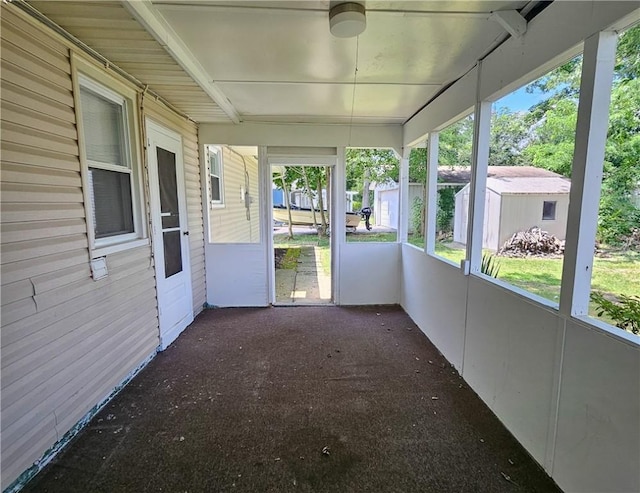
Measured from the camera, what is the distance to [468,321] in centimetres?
254

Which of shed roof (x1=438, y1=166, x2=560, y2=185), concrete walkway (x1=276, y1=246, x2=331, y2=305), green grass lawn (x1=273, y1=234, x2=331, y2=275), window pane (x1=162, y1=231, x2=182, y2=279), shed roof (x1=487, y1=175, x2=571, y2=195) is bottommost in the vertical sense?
concrete walkway (x1=276, y1=246, x2=331, y2=305)

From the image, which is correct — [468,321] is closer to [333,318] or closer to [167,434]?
[333,318]

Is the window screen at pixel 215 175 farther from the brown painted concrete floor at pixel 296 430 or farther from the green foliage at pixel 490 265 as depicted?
the green foliage at pixel 490 265

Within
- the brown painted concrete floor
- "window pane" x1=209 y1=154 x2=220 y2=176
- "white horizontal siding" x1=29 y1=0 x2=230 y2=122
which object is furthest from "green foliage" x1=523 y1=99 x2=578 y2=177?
"window pane" x1=209 y1=154 x2=220 y2=176

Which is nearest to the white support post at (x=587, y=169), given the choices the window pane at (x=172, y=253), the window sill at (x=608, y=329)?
the window sill at (x=608, y=329)

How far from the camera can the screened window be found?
228 centimetres

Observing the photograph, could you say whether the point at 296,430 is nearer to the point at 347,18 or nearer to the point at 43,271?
the point at 43,271

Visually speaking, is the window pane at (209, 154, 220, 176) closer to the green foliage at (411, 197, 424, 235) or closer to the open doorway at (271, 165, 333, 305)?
the open doorway at (271, 165, 333, 305)

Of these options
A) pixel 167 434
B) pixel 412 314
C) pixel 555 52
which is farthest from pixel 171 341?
pixel 555 52

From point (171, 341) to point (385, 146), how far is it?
11.6 ft

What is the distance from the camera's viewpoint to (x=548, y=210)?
1.91m

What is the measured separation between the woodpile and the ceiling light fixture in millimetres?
1589

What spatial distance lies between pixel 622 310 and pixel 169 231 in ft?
11.8

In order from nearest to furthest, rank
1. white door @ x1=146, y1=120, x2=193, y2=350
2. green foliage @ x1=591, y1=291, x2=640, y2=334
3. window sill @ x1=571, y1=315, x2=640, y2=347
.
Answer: window sill @ x1=571, y1=315, x2=640, y2=347 < green foliage @ x1=591, y1=291, x2=640, y2=334 < white door @ x1=146, y1=120, x2=193, y2=350
